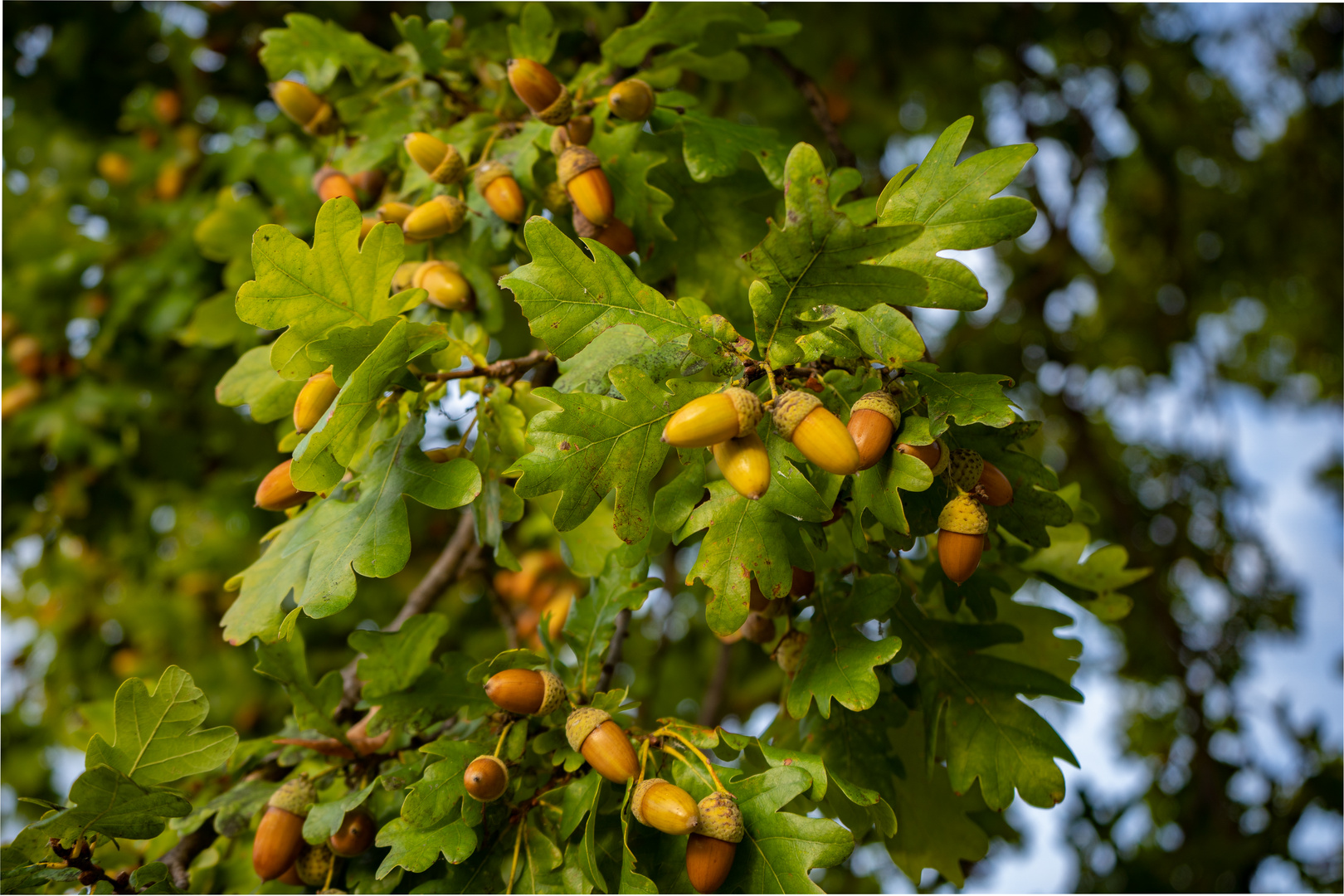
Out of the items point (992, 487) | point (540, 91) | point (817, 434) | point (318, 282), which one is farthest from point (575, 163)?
point (992, 487)

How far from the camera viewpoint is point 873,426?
1.00 m

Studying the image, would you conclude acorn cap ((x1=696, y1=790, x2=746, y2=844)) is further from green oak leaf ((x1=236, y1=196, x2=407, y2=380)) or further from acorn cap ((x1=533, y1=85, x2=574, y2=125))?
acorn cap ((x1=533, y1=85, x2=574, y2=125))

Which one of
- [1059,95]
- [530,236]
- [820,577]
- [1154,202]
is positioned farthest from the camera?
[1154,202]

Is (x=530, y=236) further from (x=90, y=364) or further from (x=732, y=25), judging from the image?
(x=90, y=364)

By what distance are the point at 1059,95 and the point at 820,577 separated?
299cm

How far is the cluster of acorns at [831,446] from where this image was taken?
96cm

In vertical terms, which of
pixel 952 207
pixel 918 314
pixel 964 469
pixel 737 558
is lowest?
pixel 918 314

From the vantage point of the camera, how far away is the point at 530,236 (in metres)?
1.10

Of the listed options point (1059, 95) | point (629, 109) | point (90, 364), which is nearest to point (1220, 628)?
point (1059, 95)

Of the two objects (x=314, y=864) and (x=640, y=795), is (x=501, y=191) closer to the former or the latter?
(x=640, y=795)

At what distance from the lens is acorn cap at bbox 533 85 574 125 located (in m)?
1.38

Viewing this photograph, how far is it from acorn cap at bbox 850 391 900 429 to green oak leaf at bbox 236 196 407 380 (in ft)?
2.02

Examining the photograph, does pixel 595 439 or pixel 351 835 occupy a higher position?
pixel 595 439

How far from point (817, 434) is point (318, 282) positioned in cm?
67
